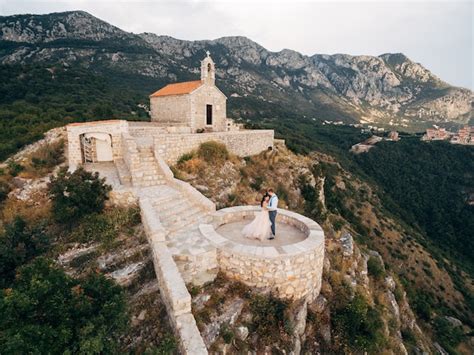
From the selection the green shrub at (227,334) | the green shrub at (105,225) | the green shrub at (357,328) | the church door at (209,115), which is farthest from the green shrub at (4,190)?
the church door at (209,115)

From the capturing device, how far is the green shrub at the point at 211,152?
15458mm

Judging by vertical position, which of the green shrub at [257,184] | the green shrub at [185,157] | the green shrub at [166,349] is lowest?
the green shrub at [257,184]

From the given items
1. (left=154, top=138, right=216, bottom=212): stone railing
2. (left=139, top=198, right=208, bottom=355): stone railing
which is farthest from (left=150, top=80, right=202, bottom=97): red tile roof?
(left=139, top=198, right=208, bottom=355): stone railing

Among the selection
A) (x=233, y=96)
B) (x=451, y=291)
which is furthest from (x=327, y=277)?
(x=233, y=96)

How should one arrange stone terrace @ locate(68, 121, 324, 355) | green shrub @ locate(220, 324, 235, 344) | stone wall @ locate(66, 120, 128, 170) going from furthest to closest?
stone wall @ locate(66, 120, 128, 170)
stone terrace @ locate(68, 121, 324, 355)
green shrub @ locate(220, 324, 235, 344)

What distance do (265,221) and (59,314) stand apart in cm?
515

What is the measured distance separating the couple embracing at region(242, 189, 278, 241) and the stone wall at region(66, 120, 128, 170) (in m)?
9.15

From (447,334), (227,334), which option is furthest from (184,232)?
(447,334)

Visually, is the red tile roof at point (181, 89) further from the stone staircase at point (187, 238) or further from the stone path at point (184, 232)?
the stone staircase at point (187, 238)

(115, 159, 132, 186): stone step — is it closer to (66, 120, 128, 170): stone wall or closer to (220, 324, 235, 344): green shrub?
(66, 120, 128, 170): stone wall

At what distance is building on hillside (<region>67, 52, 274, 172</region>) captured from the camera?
1249cm

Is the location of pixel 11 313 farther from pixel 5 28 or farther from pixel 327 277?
pixel 5 28

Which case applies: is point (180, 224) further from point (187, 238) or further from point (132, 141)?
point (132, 141)

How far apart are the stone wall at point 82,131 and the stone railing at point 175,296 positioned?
791cm
